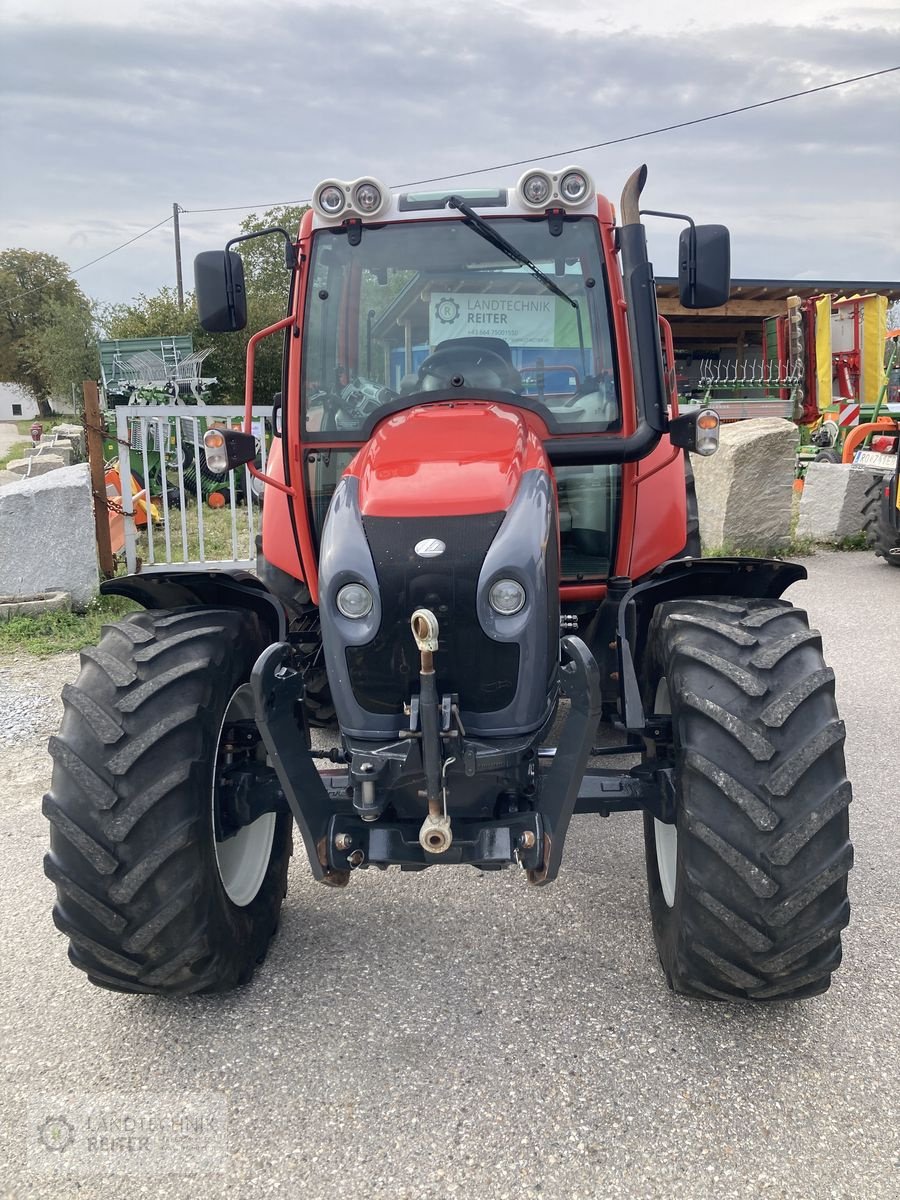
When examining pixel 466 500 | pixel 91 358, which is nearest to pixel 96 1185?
pixel 466 500

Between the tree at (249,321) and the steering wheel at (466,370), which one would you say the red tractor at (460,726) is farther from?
the tree at (249,321)

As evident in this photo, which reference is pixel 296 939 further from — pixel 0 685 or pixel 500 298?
pixel 0 685

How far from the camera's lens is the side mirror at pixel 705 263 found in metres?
3.28

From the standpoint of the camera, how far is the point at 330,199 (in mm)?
3461

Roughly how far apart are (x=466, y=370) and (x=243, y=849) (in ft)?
5.86

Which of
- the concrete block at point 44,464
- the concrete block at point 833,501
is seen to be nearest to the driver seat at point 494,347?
the concrete block at point 833,501

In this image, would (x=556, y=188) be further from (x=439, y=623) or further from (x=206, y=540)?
(x=206, y=540)

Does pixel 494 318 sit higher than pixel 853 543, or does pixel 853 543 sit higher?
pixel 494 318

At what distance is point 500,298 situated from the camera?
3604 mm

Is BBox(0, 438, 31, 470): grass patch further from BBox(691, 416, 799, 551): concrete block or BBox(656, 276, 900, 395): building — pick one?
BBox(691, 416, 799, 551): concrete block

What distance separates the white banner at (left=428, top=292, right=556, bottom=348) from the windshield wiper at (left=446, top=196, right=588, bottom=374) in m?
0.06

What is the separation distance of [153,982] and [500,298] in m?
2.55

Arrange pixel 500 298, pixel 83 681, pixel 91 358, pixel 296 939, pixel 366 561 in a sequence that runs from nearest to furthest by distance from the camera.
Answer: pixel 366 561 → pixel 83 681 → pixel 296 939 → pixel 500 298 → pixel 91 358

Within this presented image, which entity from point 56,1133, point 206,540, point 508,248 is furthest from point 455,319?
point 206,540
